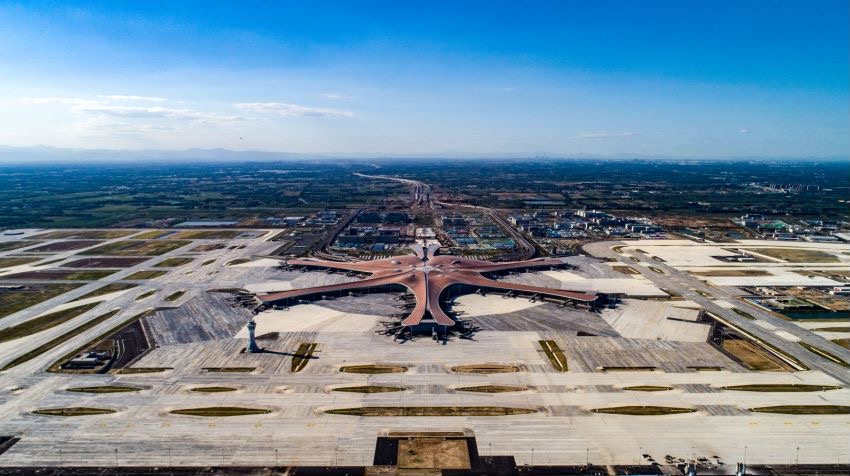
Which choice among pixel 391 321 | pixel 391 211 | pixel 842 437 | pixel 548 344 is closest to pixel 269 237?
pixel 391 211

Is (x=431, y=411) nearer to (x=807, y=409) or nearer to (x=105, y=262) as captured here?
(x=807, y=409)

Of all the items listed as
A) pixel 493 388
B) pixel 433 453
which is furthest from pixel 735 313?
pixel 433 453

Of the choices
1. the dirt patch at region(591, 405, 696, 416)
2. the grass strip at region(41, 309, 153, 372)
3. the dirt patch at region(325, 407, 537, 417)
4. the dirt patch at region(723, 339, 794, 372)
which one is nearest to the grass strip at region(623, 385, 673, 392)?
the dirt patch at region(591, 405, 696, 416)

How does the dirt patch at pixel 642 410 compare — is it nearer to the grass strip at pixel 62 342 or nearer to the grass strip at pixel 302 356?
the grass strip at pixel 302 356

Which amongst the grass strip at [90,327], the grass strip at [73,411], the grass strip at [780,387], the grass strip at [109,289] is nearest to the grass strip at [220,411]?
the grass strip at [73,411]

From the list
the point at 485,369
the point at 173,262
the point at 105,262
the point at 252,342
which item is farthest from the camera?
the point at 173,262

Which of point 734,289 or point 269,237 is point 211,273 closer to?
point 269,237
